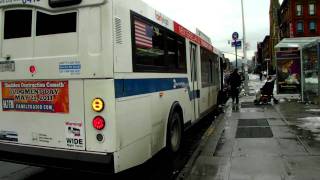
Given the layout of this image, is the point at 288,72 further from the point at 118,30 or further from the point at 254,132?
the point at 118,30

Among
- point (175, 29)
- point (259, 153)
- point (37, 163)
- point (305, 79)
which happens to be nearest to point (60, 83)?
point (37, 163)

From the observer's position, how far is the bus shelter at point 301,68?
1650 cm

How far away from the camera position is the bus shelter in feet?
54.1

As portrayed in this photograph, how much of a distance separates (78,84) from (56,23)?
3.02 feet

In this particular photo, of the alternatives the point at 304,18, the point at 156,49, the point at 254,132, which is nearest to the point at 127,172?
the point at 156,49

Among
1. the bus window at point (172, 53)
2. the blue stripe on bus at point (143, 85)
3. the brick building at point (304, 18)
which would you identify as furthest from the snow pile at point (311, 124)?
the brick building at point (304, 18)

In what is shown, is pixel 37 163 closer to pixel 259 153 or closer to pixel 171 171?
pixel 171 171

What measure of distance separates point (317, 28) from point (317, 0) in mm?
5756

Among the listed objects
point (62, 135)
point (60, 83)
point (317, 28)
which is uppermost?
point (317, 28)

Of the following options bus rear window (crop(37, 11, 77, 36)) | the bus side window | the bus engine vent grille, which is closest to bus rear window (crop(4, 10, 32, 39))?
bus rear window (crop(37, 11, 77, 36))

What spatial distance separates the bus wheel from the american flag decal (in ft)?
5.25

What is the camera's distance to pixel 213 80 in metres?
14.3

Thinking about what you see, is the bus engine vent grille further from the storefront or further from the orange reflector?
the storefront

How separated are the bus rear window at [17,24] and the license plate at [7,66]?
1.25 ft
